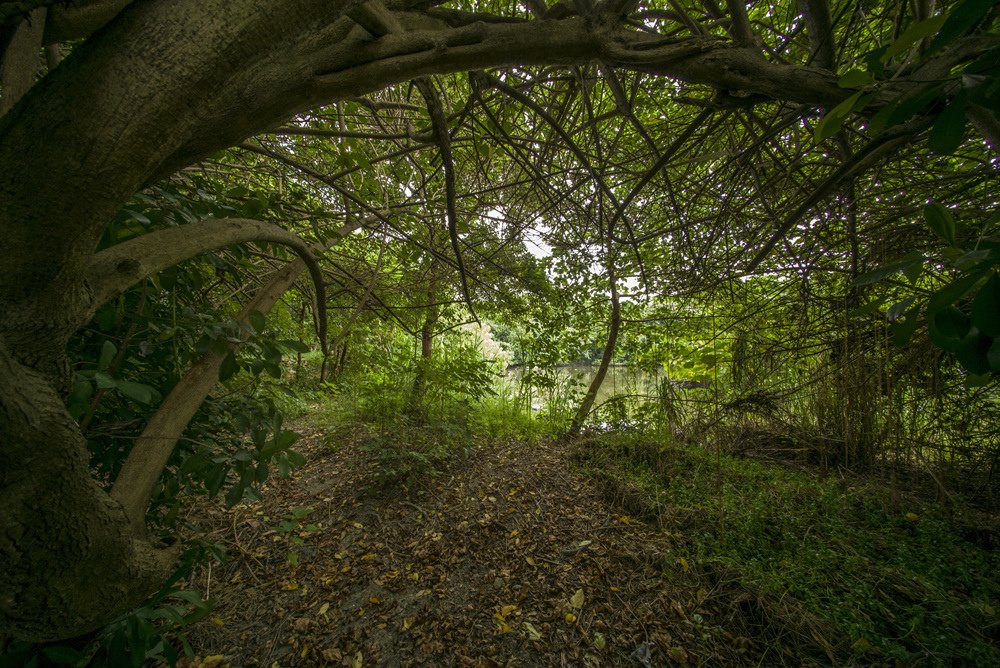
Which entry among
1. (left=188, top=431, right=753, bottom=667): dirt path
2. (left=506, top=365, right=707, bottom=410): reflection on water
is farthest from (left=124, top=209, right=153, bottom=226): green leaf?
(left=506, top=365, right=707, bottom=410): reflection on water

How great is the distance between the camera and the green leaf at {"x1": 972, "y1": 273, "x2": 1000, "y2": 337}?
0.52 metres

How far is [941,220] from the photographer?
65 cm

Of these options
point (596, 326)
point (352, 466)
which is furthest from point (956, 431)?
point (352, 466)

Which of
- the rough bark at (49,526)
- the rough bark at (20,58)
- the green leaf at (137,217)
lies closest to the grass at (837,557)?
the rough bark at (49,526)

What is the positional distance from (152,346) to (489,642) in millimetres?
2128

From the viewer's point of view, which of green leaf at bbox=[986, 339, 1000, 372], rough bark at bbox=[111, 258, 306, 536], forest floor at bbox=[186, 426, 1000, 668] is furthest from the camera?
forest floor at bbox=[186, 426, 1000, 668]

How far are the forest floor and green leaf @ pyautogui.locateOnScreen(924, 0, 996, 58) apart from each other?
2268 millimetres

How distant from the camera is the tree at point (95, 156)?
0.45m

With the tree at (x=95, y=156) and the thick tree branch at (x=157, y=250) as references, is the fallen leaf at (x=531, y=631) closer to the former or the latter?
the tree at (x=95, y=156)

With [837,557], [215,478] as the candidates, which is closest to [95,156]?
[215,478]

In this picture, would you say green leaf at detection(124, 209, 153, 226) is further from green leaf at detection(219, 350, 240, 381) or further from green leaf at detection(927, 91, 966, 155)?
green leaf at detection(927, 91, 966, 155)

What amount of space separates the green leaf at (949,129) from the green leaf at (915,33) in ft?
0.40

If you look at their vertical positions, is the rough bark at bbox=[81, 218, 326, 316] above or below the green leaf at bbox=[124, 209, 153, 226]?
below

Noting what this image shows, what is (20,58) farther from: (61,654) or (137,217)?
(61,654)
